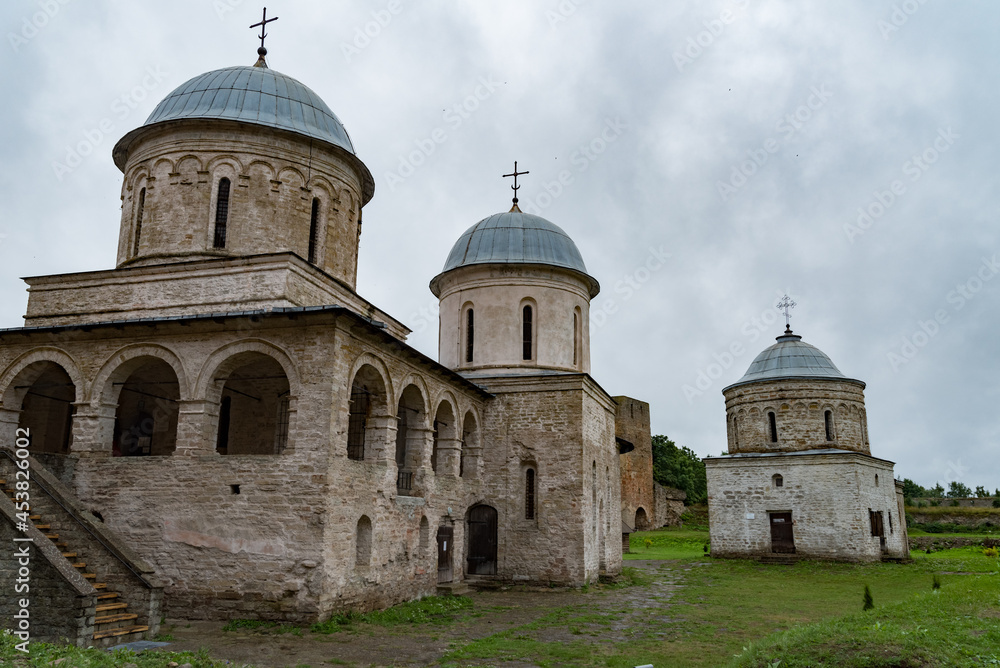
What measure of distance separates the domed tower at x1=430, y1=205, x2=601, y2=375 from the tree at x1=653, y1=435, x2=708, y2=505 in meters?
32.1

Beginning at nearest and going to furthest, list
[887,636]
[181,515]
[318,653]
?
[887,636], [318,653], [181,515]

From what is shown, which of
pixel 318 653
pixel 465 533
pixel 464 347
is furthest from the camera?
pixel 464 347

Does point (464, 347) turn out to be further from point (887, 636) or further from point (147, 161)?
point (887, 636)

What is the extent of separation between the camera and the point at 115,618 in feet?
33.7

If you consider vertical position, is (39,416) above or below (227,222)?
below

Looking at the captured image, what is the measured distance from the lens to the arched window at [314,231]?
650 inches

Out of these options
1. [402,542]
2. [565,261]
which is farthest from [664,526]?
[402,542]

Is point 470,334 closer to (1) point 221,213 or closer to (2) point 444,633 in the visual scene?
(1) point 221,213

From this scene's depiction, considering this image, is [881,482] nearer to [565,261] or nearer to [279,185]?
[565,261]

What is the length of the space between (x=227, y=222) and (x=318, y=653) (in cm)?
925

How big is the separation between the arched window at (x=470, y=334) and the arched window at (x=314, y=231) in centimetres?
580

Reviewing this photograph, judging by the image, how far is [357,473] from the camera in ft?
42.0

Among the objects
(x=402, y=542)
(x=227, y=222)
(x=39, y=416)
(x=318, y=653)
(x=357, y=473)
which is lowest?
(x=318, y=653)

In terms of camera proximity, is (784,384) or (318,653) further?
(784,384)
